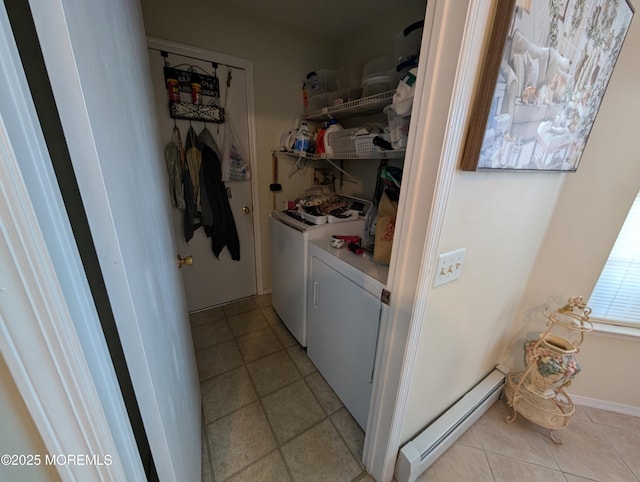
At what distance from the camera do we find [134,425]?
2.50 feet

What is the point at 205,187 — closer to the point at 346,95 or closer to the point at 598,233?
the point at 346,95

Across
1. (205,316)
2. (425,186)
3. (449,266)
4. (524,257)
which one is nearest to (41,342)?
(425,186)

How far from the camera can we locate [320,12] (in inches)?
71.9

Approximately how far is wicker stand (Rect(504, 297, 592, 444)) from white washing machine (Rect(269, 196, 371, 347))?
1.21 m

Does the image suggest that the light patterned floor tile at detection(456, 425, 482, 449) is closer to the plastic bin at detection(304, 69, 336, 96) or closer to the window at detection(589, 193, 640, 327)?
the window at detection(589, 193, 640, 327)

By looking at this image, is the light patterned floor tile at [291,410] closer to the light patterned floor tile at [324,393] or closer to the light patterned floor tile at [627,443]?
the light patterned floor tile at [324,393]

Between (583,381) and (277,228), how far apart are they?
228 centimetres

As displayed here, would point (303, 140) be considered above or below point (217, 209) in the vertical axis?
above

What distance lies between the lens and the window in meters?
1.34

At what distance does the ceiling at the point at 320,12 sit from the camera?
67.7 inches

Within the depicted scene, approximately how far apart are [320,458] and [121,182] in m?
1.46

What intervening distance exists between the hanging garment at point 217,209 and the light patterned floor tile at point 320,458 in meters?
1.53

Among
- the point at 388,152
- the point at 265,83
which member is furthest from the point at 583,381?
the point at 265,83

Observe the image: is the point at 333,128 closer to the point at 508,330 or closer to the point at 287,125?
the point at 287,125
